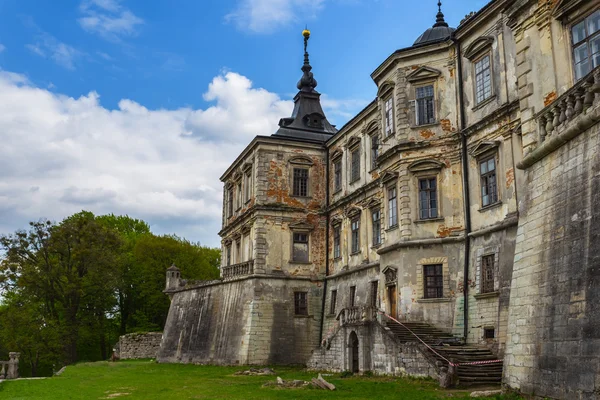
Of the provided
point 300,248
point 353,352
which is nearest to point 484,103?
point 353,352

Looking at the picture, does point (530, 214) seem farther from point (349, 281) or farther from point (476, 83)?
point (349, 281)

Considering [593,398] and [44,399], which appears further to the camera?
[44,399]

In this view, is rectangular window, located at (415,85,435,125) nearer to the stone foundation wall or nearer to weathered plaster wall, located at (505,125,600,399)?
weathered plaster wall, located at (505,125,600,399)

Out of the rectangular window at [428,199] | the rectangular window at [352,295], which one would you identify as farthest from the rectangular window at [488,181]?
the rectangular window at [352,295]

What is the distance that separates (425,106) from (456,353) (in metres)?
9.64

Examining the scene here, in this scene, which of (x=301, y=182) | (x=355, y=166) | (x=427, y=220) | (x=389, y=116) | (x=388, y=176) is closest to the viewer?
(x=427, y=220)

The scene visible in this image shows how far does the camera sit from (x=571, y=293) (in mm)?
11516

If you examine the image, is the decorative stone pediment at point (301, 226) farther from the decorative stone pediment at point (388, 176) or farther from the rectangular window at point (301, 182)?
the decorative stone pediment at point (388, 176)

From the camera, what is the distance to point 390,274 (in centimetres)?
2408

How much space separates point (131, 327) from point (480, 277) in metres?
43.2

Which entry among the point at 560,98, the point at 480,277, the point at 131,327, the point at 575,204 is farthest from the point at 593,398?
the point at 131,327

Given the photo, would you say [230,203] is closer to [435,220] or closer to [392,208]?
[392,208]

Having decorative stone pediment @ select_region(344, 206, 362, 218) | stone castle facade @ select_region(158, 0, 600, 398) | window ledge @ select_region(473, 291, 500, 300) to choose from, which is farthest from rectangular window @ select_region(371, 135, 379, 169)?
window ledge @ select_region(473, 291, 500, 300)

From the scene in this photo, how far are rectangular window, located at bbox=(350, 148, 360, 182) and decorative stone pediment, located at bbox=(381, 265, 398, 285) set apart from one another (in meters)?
8.03
